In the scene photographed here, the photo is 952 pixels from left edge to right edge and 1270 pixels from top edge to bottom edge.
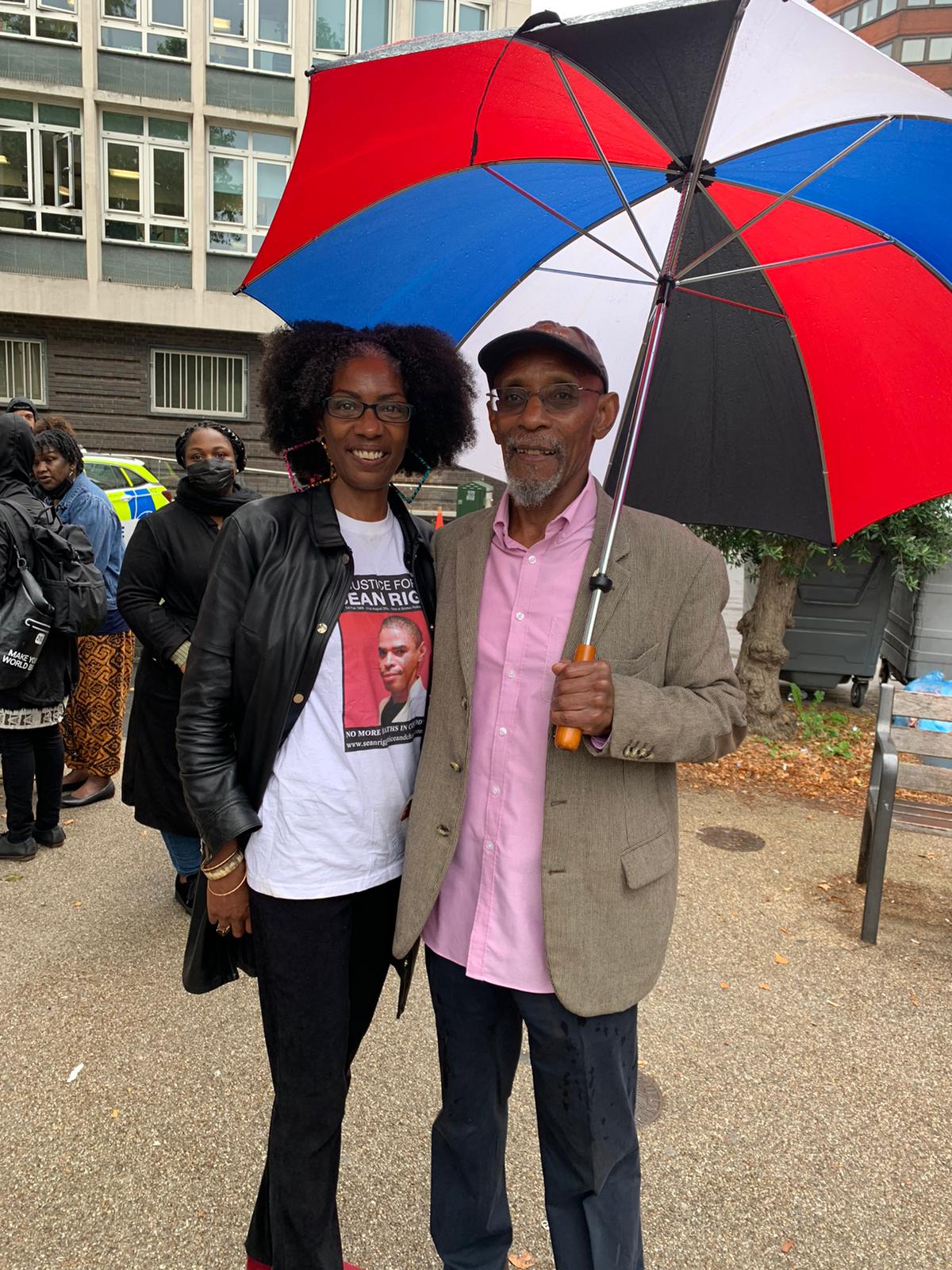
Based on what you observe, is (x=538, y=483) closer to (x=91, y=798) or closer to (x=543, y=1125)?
(x=543, y=1125)

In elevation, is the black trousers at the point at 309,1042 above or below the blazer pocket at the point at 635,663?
below

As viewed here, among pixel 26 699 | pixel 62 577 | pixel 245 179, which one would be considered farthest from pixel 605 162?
pixel 245 179

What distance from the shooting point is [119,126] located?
712 inches

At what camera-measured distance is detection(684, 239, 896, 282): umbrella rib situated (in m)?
2.10

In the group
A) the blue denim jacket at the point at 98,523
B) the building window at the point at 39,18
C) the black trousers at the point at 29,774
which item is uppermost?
the building window at the point at 39,18

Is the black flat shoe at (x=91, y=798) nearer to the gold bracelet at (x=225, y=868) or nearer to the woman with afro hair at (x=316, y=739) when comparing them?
the woman with afro hair at (x=316, y=739)

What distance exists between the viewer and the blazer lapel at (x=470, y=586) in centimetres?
193

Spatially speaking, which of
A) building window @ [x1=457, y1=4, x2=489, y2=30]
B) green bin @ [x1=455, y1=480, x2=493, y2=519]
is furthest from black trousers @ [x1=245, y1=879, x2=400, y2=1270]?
building window @ [x1=457, y1=4, x2=489, y2=30]

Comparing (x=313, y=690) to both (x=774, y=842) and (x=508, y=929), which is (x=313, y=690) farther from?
(x=774, y=842)

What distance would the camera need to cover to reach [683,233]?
219cm

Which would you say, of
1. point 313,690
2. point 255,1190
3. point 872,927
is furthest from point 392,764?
point 872,927

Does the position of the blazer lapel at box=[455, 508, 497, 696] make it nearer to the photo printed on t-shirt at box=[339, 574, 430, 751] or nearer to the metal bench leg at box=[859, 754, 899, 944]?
the photo printed on t-shirt at box=[339, 574, 430, 751]

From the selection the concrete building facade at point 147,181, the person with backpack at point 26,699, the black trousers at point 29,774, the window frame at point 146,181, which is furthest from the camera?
the window frame at point 146,181

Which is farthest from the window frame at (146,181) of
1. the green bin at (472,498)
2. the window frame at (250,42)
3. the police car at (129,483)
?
the green bin at (472,498)
